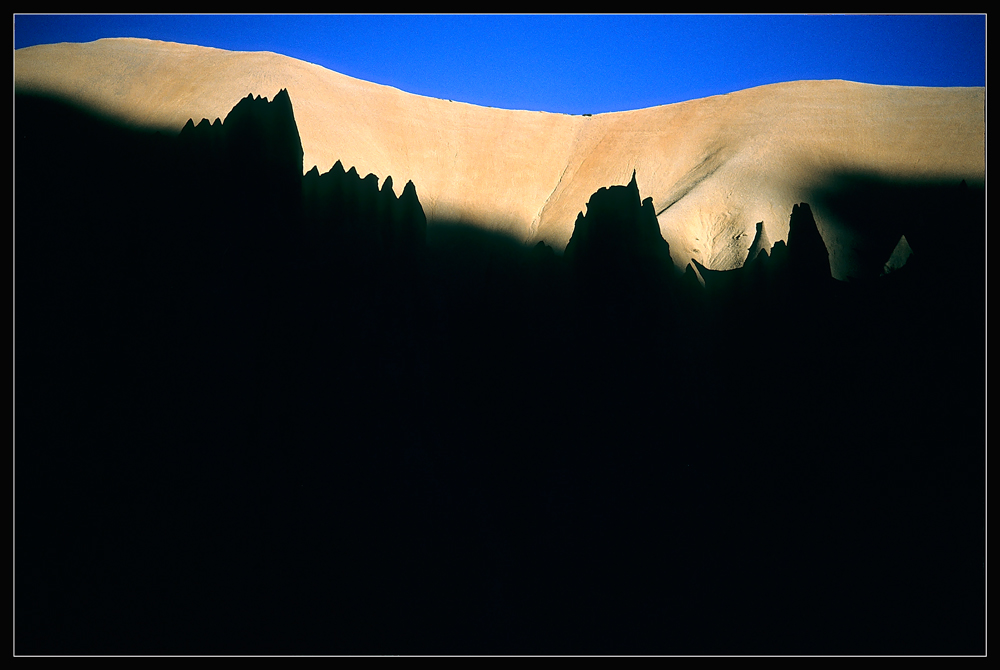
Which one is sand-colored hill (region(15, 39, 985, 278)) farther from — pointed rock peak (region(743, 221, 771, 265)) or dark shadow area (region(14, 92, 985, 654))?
dark shadow area (region(14, 92, 985, 654))

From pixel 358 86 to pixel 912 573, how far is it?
36028mm

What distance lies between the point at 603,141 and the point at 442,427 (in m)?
30.5

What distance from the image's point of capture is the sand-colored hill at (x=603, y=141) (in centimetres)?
2808

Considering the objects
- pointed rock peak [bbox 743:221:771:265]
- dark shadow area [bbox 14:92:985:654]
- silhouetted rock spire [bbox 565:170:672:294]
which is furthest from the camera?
pointed rock peak [bbox 743:221:771:265]

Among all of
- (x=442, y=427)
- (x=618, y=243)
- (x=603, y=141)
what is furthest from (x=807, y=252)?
(x=603, y=141)

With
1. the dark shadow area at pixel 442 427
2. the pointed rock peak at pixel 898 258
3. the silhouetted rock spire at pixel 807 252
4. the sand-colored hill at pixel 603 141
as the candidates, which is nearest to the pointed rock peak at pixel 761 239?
the sand-colored hill at pixel 603 141

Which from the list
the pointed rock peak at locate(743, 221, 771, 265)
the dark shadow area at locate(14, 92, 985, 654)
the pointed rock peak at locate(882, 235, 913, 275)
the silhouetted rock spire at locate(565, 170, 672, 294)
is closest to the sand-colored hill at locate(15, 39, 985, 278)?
the pointed rock peak at locate(743, 221, 771, 265)

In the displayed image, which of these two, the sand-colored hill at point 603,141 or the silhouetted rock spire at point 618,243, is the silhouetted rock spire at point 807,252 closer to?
the silhouetted rock spire at point 618,243

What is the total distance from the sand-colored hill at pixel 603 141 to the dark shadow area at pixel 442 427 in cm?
1315

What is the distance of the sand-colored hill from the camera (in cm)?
2808

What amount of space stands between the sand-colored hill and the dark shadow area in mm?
13146

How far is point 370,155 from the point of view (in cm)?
3177

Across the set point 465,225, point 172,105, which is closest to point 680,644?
point 465,225

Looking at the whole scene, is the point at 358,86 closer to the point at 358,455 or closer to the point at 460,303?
the point at 460,303
